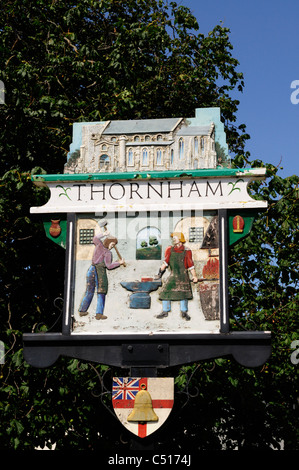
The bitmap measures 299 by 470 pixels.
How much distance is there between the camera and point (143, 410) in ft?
22.8

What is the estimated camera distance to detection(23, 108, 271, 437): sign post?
278 inches

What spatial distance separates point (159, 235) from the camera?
24.4 ft

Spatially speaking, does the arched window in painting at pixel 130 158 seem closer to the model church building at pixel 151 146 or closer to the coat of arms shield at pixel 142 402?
the model church building at pixel 151 146

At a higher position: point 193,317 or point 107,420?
point 193,317

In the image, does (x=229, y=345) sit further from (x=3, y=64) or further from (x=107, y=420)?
(x=3, y=64)

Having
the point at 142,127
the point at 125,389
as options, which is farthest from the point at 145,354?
the point at 142,127

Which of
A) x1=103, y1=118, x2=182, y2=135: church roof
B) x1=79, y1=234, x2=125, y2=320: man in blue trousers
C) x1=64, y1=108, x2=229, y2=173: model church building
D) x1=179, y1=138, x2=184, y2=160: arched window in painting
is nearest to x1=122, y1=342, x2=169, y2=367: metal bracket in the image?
x1=79, y1=234, x2=125, y2=320: man in blue trousers

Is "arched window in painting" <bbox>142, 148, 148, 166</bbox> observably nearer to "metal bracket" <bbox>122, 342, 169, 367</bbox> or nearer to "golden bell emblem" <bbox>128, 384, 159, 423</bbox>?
"metal bracket" <bbox>122, 342, 169, 367</bbox>

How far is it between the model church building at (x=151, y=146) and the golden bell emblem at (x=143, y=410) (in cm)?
250

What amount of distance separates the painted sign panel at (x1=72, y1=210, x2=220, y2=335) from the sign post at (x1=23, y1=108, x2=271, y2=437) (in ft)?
0.04

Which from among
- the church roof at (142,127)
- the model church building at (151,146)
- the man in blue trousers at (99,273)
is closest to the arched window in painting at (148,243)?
the man in blue trousers at (99,273)

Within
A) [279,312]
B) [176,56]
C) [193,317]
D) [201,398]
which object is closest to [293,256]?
[279,312]

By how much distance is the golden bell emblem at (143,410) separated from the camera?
6.93 metres

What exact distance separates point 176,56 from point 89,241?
336 inches
